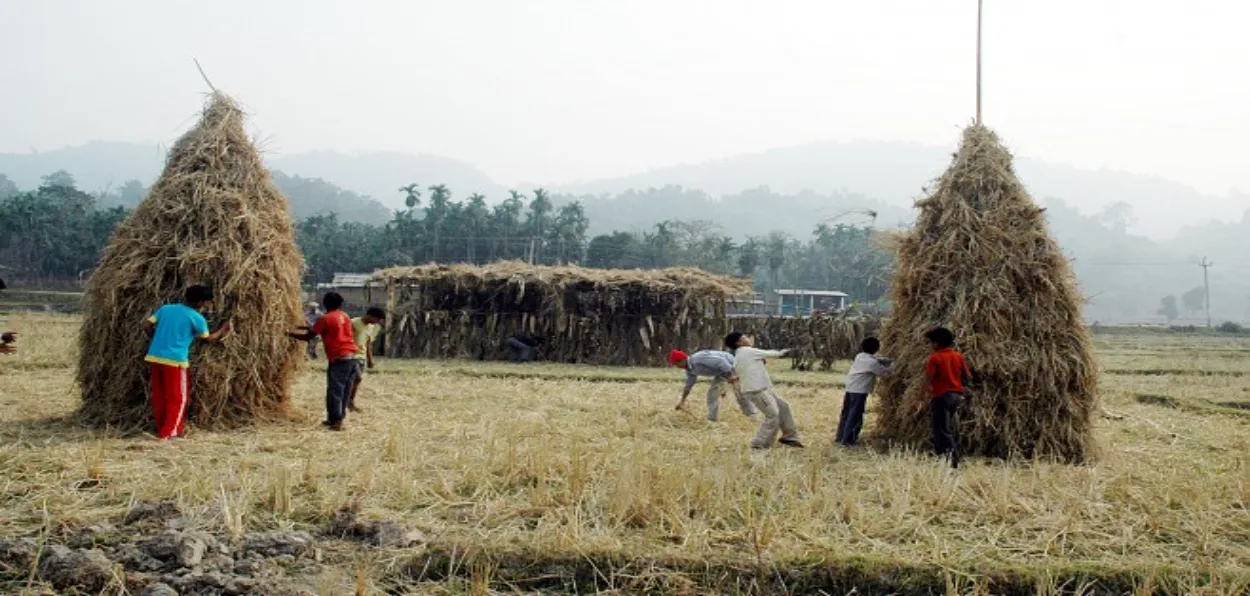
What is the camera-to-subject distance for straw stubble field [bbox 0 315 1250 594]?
5.36 meters

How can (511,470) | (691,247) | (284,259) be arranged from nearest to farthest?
(511,470) < (284,259) < (691,247)

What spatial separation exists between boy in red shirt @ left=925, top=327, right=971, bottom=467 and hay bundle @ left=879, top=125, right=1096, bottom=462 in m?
0.45

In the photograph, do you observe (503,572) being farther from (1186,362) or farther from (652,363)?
(1186,362)

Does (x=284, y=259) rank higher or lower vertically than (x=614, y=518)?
higher

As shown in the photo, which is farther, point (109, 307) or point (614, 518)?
point (109, 307)

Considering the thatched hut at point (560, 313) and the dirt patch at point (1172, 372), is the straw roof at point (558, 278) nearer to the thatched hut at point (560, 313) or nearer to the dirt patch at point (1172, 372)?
the thatched hut at point (560, 313)

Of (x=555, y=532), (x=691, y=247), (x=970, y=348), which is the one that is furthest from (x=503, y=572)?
(x=691, y=247)

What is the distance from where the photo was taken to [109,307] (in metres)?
10.0

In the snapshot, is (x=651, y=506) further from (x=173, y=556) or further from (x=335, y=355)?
(x=335, y=355)

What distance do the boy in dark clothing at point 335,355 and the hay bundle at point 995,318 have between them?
6.15 metres

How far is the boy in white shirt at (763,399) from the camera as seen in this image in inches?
388

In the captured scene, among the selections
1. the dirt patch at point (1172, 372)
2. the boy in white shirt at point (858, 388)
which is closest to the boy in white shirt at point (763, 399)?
the boy in white shirt at point (858, 388)

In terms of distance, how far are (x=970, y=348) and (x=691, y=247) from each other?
250 feet

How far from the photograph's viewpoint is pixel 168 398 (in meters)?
9.39
